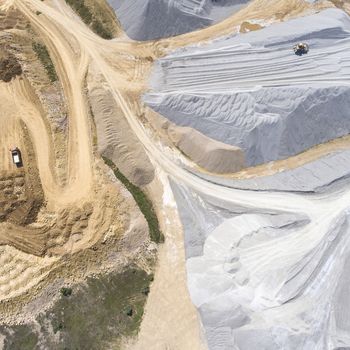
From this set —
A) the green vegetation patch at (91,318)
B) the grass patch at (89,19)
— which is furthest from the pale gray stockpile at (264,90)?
the green vegetation patch at (91,318)

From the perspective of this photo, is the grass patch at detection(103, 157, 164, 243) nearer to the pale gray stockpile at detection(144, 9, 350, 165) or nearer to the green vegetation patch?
the green vegetation patch

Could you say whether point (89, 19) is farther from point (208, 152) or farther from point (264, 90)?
point (264, 90)

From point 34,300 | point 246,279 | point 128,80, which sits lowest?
point 34,300

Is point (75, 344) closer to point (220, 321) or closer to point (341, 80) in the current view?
point (220, 321)

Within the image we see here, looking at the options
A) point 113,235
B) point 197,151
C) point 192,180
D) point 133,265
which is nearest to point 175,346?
point 133,265

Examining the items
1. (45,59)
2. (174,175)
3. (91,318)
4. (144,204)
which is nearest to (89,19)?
(45,59)
